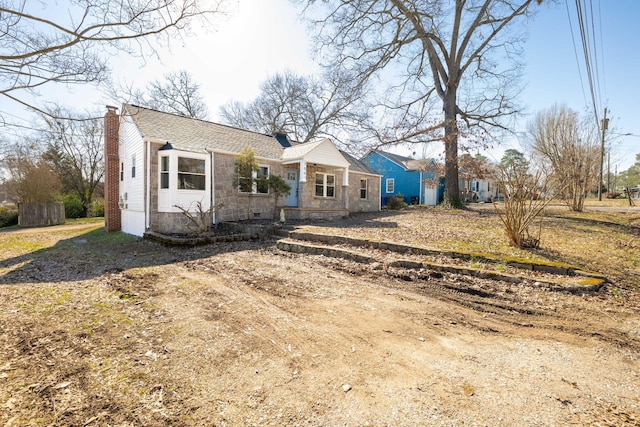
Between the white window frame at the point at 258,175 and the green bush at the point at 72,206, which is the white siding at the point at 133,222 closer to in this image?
the white window frame at the point at 258,175

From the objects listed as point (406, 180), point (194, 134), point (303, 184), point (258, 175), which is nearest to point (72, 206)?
point (194, 134)

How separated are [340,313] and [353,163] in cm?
1555

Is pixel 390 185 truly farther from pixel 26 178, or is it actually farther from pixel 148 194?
pixel 26 178

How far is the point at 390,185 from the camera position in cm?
2617

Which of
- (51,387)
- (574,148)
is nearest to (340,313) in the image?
(51,387)

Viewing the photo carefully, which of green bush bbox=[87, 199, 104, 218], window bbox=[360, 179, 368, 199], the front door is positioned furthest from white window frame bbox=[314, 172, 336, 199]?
green bush bbox=[87, 199, 104, 218]

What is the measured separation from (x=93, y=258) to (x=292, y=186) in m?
8.81

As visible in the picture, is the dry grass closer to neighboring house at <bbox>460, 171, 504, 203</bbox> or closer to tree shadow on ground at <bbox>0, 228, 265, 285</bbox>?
tree shadow on ground at <bbox>0, 228, 265, 285</bbox>

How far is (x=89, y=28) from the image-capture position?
5.11 m

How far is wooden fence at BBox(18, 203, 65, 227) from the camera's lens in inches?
680

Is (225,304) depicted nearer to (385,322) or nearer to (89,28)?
(385,322)

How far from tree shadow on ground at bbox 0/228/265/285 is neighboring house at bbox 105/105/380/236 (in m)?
1.50

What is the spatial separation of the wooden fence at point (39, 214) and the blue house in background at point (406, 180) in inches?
816

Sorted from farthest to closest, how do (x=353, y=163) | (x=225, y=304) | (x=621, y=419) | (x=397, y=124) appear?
1. (x=353, y=163)
2. (x=397, y=124)
3. (x=225, y=304)
4. (x=621, y=419)
